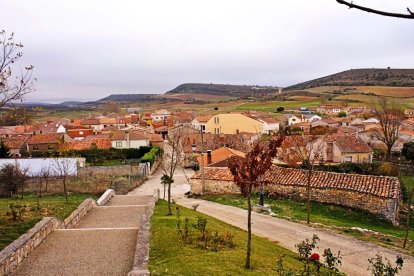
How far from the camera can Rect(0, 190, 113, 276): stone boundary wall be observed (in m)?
10.4

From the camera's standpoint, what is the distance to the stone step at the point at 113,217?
1653cm

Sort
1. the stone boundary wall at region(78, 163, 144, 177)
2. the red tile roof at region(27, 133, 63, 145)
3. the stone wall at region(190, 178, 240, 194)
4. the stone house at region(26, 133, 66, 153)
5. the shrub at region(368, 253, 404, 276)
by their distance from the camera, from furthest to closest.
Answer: the red tile roof at region(27, 133, 63, 145) → the stone house at region(26, 133, 66, 153) → the stone boundary wall at region(78, 163, 144, 177) → the stone wall at region(190, 178, 240, 194) → the shrub at region(368, 253, 404, 276)

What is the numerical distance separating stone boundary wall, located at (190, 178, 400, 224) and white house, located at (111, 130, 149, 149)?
32461 millimetres

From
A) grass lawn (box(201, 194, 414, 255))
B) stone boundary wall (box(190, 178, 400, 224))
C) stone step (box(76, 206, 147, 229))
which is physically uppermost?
stone step (box(76, 206, 147, 229))

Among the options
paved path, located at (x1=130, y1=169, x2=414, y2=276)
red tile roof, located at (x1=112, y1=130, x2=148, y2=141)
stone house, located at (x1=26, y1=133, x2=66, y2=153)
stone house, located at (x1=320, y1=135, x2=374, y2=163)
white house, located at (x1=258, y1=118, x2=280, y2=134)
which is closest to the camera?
paved path, located at (x1=130, y1=169, x2=414, y2=276)

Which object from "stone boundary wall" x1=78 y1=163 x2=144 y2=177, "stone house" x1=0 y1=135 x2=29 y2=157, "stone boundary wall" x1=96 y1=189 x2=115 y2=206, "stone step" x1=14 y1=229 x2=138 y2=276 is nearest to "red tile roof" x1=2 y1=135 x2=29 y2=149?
"stone house" x1=0 y1=135 x2=29 y2=157

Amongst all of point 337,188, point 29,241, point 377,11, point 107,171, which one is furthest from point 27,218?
point 107,171

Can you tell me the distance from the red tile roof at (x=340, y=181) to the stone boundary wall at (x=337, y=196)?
22cm

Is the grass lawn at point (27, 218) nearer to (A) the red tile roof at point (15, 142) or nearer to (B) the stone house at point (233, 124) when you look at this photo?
(A) the red tile roof at point (15, 142)

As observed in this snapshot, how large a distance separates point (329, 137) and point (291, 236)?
32789mm

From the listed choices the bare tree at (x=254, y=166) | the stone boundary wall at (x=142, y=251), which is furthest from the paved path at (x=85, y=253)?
the bare tree at (x=254, y=166)

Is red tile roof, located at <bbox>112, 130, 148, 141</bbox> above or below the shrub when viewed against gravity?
below

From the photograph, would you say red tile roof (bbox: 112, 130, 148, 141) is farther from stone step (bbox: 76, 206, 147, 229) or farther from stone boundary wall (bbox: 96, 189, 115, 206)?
stone step (bbox: 76, 206, 147, 229)

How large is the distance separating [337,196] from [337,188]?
1.61ft
